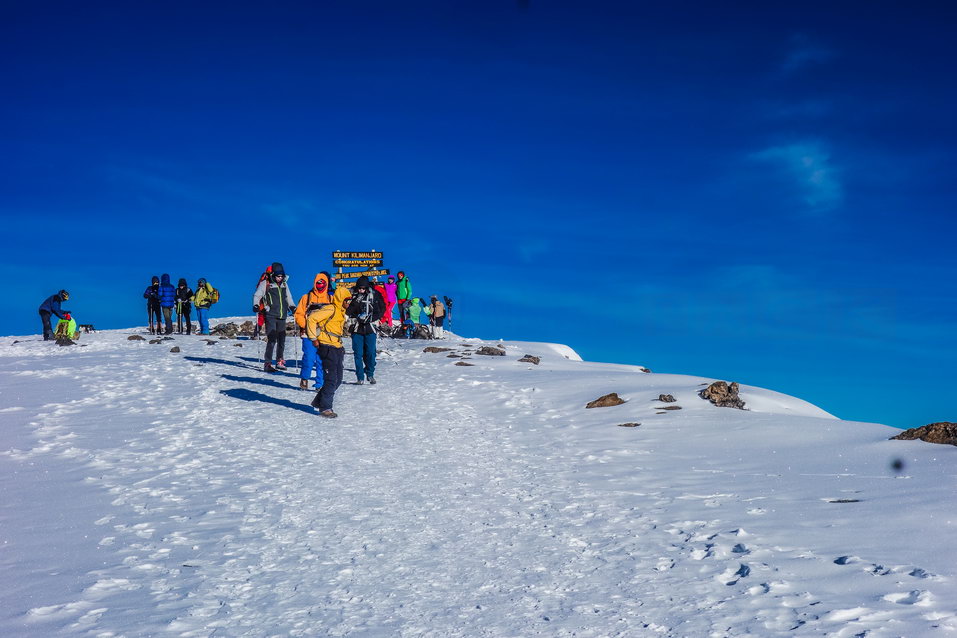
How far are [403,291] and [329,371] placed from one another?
1755cm

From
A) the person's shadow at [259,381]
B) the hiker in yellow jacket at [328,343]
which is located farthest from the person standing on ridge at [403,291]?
the hiker in yellow jacket at [328,343]

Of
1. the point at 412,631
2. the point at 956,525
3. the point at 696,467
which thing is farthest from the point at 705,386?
the point at 412,631

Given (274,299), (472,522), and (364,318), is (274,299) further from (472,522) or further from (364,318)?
(472,522)

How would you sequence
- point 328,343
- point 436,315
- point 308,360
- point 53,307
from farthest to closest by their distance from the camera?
point 436,315 → point 53,307 → point 308,360 → point 328,343

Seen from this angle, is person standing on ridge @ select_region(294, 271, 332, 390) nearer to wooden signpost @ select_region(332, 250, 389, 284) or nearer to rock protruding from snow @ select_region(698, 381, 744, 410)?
rock protruding from snow @ select_region(698, 381, 744, 410)

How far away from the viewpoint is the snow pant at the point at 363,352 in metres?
18.4

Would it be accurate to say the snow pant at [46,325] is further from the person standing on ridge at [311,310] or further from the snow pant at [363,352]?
the snow pant at [363,352]

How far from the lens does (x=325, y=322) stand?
14.3m

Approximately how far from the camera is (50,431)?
42.4 feet

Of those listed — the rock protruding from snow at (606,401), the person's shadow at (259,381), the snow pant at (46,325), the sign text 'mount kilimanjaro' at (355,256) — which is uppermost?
the sign text 'mount kilimanjaro' at (355,256)

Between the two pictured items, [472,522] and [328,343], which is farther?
[328,343]

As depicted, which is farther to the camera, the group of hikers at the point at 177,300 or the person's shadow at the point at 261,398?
the group of hikers at the point at 177,300

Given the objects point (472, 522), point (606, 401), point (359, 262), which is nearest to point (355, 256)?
point (359, 262)

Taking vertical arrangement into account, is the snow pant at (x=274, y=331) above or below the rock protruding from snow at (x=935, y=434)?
above
